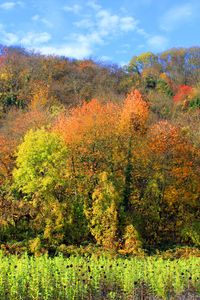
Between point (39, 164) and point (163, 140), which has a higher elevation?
point (163, 140)

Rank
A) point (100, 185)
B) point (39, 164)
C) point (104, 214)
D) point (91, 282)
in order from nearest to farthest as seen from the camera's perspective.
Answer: point (91, 282) → point (104, 214) → point (39, 164) → point (100, 185)

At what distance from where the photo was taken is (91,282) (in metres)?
9.63

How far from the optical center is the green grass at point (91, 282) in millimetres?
9172

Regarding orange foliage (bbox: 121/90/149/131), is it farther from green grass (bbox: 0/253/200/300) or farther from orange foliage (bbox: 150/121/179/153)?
green grass (bbox: 0/253/200/300)

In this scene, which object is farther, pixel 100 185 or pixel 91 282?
pixel 100 185

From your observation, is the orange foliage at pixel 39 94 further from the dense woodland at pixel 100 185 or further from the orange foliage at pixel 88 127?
the orange foliage at pixel 88 127

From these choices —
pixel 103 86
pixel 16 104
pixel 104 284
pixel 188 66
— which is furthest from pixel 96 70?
pixel 104 284

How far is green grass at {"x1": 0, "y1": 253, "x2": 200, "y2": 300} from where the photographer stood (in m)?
9.17

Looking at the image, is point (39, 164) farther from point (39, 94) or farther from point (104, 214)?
point (39, 94)

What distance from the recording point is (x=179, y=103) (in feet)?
168

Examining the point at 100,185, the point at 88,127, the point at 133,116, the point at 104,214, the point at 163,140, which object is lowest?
the point at 104,214

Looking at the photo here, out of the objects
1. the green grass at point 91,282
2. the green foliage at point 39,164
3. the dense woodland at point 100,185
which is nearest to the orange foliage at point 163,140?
the dense woodland at point 100,185

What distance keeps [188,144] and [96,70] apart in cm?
4095

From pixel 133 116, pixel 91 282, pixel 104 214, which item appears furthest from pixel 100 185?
pixel 91 282
